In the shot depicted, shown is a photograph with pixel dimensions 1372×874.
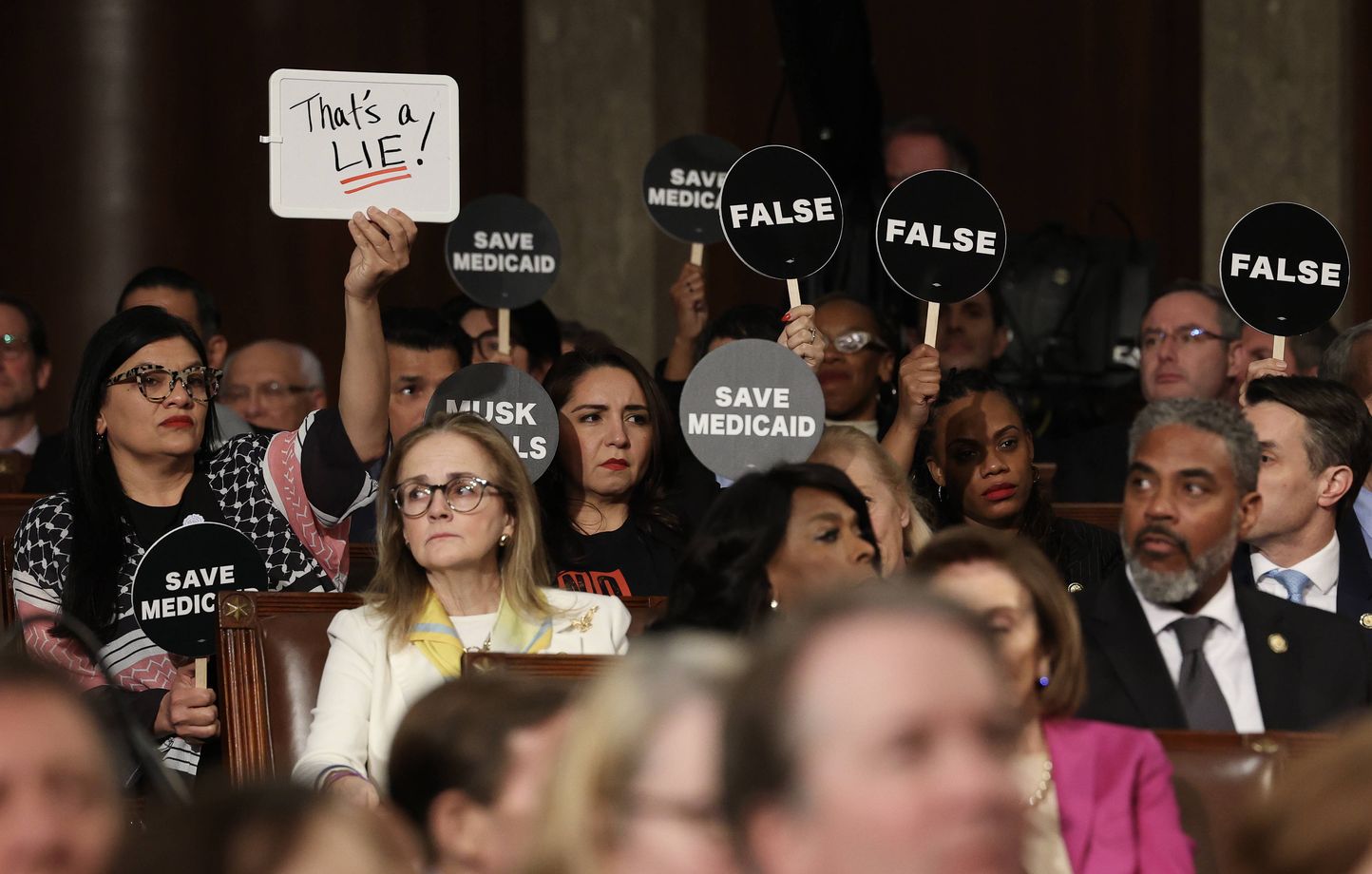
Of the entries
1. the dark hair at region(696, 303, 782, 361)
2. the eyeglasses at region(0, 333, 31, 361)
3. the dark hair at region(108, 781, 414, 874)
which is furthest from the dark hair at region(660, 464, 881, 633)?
the eyeglasses at region(0, 333, 31, 361)

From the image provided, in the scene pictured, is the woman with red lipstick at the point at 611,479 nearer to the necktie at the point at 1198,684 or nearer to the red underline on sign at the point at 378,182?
the red underline on sign at the point at 378,182

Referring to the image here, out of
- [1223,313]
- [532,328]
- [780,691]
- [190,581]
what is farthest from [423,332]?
[780,691]

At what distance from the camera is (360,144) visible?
4.69 metres

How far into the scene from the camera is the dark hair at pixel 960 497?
505cm

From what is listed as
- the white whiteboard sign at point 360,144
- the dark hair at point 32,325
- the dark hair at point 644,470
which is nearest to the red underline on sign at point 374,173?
the white whiteboard sign at point 360,144

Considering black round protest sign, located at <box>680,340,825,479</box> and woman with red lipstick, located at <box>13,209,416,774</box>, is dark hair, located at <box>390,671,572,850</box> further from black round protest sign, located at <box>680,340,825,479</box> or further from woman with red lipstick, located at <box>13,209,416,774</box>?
black round protest sign, located at <box>680,340,825,479</box>

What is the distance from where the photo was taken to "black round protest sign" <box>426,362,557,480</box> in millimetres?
4824

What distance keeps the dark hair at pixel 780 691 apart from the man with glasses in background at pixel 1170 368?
14.8 ft

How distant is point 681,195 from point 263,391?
1.49 metres

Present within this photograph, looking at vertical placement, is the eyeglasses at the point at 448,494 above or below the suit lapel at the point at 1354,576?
above

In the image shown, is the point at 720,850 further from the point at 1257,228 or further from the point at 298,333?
the point at 298,333

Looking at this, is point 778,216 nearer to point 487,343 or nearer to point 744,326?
point 744,326

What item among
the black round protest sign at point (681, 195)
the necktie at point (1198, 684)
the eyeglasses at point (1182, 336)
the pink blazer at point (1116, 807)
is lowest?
the pink blazer at point (1116, 807)

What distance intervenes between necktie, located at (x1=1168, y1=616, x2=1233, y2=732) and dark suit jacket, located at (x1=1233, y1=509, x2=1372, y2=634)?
772 mm
